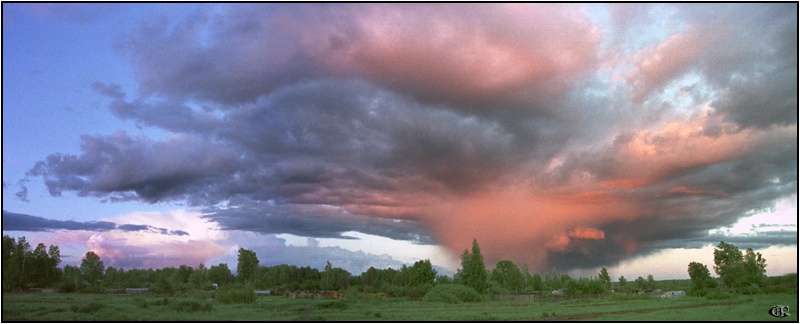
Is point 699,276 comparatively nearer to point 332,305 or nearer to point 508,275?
point 508,275

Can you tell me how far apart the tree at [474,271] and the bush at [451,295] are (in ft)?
43.9

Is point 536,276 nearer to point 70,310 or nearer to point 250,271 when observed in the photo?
point 250,271

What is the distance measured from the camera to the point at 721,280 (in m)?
114

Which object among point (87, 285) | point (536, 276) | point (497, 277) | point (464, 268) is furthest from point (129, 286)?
point (536, 276)

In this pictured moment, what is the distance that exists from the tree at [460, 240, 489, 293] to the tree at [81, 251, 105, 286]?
252 ft

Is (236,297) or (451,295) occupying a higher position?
(236,297)

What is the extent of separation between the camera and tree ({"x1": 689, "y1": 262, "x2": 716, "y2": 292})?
374 ft

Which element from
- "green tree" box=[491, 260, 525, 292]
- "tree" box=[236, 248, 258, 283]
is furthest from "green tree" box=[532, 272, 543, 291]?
"tree" box=[236, 248, 258, 283]

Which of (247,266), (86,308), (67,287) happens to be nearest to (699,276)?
(247,266)

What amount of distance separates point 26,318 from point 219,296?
88.1 ft

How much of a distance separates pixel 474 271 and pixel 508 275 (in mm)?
44839

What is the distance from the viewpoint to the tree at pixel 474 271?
11300cm

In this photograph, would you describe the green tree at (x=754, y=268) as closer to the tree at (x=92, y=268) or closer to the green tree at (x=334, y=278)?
the green tree at (x=334, y=278)

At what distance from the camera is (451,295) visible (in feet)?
298
